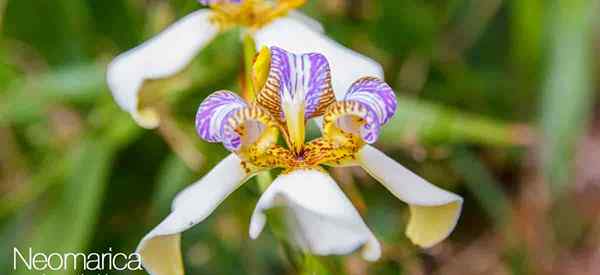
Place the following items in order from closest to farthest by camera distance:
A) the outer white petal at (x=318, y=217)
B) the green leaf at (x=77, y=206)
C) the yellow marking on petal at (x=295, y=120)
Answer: the outer white petal at (x=318, y=217) → the yellow marking on petal at (x=295, y=120) → the green leaf at (x=77, y=206)

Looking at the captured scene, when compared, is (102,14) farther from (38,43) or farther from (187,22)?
(187,22)

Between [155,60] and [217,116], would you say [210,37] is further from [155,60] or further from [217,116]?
[217,116]

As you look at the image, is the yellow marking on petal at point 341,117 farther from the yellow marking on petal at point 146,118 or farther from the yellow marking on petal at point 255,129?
the yellow marking on petal at point 146,118

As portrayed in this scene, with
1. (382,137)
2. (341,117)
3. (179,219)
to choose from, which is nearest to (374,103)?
(341,117)

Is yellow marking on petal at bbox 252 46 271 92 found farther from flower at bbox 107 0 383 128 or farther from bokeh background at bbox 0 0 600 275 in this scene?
bokeh background at bbox 0 0 600 275

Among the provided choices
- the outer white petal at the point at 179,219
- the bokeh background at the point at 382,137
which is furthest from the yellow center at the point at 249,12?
the outer white petal at the point at 179,219

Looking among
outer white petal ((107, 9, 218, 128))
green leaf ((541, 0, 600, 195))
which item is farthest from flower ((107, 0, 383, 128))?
green leaf ((541, 0, 600, 195))
